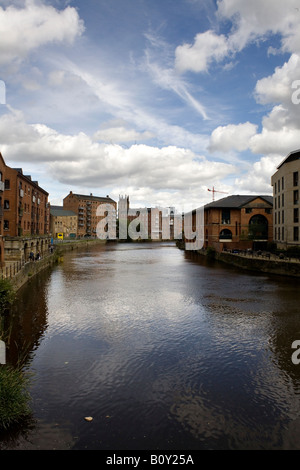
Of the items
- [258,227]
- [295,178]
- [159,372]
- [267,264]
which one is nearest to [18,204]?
[267,264]

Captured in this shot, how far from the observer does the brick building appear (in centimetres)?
6411

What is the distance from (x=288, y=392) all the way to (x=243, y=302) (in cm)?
1408

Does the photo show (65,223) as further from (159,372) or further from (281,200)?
(159,372)

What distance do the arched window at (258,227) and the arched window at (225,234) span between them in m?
4.34

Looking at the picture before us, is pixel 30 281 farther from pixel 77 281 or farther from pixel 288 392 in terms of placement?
pixel 288 392

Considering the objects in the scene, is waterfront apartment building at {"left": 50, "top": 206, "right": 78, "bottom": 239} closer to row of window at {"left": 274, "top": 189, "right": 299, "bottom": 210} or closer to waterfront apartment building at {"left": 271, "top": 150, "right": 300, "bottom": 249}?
row of window at {"left": 274, "top": 189, "right": 299, "bottom": 210}

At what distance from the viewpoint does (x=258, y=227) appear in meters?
63.4

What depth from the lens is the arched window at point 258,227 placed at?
6338 centimetres

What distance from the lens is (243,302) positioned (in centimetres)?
2480

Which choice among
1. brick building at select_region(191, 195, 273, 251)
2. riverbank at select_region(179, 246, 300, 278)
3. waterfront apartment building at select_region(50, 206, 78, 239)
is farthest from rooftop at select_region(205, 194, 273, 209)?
waterfront apartment building at select_region(50, 206, 78, 239)

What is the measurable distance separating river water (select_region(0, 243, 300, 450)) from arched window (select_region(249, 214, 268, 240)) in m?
39.0

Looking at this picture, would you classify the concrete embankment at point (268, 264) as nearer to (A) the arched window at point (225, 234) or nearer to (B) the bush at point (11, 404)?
(A) the arched window at point (225, 234)

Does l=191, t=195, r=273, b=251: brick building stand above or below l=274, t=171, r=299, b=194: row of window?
below
